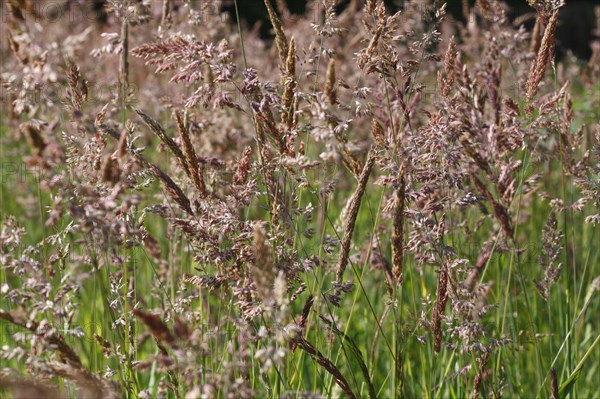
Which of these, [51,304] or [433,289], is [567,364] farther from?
[51,304]

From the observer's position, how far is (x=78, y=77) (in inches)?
64.8

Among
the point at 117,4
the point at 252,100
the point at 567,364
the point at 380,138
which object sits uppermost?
the point at 117,4

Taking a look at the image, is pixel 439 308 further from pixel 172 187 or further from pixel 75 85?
pixel 75 85

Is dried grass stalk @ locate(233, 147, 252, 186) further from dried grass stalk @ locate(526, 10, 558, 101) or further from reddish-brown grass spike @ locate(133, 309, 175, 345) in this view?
dried grass stalk @ locate(526, 10, 558, 101)

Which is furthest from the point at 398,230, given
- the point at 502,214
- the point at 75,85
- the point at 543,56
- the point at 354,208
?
the point at 75,85

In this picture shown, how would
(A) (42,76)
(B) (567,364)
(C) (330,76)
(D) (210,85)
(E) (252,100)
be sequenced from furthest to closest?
1. (B) (567,364)
2. (D) (210,85)
3. (E) (252,100)
4. (C) (330,76)
5. (A) (42,76)

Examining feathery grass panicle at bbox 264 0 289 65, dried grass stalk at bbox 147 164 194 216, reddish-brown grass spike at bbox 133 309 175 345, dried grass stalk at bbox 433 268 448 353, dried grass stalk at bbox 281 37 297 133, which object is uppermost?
feathery grass panicle at bbox 264 0 289 65

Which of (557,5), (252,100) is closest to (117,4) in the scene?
(252,100)

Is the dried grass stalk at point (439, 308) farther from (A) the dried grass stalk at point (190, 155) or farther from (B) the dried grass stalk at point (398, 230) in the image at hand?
(A) the dried grass stalk at point (190, 155)

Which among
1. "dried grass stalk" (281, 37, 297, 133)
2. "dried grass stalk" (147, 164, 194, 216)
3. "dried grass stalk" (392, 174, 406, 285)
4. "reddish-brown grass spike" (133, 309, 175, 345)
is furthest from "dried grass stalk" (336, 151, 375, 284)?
"reddish-brown grass spike" (133, 309, 175, 345)

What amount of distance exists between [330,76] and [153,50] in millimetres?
459

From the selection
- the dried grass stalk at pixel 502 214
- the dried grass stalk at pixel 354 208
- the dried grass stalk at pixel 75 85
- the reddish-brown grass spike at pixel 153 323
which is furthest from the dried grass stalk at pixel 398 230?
the dried grass stalk at pixel 75 85

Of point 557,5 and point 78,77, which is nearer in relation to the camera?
point 78,77

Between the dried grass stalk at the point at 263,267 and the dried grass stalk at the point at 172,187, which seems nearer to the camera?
the dried grass stalk at the point at 263,267
